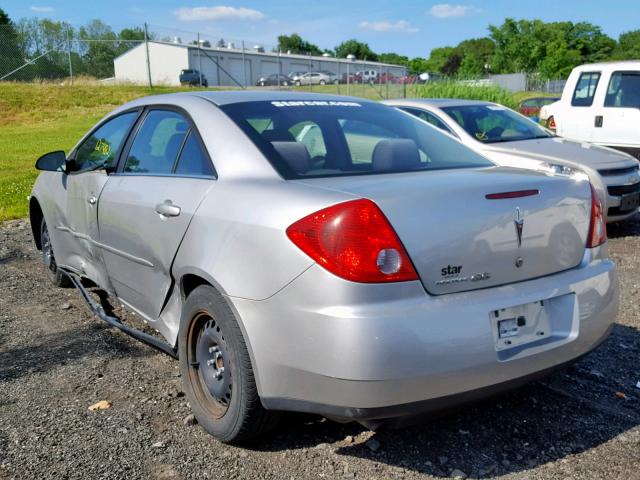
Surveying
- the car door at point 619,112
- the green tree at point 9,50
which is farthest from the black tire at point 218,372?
the green tree at point 9,50

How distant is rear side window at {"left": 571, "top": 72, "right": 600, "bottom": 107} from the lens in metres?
10.4

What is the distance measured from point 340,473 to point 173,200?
154cm

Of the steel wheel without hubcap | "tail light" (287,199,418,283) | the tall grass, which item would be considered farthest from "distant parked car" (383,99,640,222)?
the tall grass

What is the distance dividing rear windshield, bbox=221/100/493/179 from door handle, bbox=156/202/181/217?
0.52 m

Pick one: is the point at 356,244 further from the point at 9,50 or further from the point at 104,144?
the point at 9,50

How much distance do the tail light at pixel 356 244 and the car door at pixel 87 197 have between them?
2.10 meters

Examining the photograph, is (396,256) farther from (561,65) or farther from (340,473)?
(561,65)

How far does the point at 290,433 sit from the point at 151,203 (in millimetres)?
1398

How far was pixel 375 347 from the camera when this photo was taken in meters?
2.35

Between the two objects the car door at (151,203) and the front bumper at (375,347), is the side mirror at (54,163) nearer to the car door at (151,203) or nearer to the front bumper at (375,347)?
the car door at (151,203)

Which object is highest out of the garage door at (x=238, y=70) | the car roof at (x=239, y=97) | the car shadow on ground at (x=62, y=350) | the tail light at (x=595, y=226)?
the garage door at (x=238, y=70)

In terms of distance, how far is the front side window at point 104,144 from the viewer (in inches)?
165

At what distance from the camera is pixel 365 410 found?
244cm

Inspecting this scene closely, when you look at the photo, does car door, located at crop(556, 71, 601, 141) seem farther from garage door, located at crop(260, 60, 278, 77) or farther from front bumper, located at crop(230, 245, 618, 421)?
garage door, located at crop(260, 60, 278, 77)
